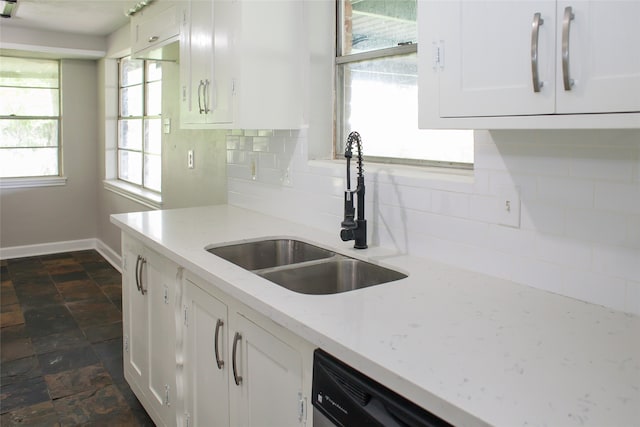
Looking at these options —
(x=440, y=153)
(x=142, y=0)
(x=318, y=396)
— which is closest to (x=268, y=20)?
(x=440, y=153)

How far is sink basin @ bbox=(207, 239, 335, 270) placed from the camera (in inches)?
89.1

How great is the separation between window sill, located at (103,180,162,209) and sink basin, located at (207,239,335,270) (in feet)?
7.37

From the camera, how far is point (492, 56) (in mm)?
1302

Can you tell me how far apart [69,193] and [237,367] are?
17.0 ft

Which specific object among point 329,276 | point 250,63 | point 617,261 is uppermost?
point 250,63

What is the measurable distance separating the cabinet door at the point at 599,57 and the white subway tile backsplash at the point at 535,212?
1.04 feet

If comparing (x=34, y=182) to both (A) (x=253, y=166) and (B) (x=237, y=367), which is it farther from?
(B) (x=237, y=367)

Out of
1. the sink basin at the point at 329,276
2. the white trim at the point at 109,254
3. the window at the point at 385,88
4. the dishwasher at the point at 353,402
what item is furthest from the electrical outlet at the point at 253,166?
the white trim at the point at 109,254

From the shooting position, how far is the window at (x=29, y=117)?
590cm

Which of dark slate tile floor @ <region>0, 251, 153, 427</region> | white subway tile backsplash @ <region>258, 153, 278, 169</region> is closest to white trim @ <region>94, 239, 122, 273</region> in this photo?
dark slate tile floor @ <region>0, 251, 153, 427</region>

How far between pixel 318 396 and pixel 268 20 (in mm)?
1744

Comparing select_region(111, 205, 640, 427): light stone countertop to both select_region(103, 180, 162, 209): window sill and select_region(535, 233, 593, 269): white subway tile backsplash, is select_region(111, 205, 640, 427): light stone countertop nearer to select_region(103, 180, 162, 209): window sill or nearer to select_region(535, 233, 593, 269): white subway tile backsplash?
select_region(535, 233, 593, 269): white subway tile backsplash

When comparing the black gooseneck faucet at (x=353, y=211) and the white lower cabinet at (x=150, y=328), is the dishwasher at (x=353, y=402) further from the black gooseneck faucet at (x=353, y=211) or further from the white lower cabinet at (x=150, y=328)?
the white lower cabinet at (x=150, y=328)

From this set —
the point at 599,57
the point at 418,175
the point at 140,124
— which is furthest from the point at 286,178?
the point at 140,124
